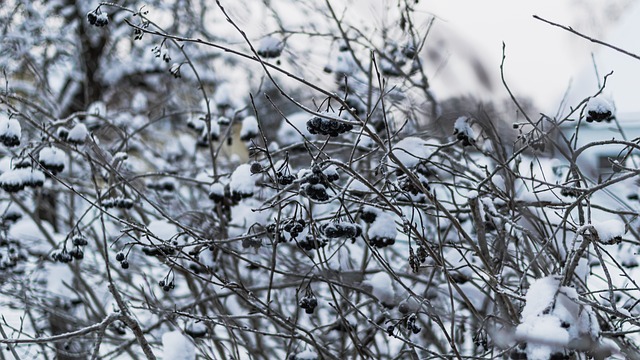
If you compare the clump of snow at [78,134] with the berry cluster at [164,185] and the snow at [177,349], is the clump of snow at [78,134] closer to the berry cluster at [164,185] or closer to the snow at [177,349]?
the berry cluster at [164,185]

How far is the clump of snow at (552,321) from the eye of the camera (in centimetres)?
182

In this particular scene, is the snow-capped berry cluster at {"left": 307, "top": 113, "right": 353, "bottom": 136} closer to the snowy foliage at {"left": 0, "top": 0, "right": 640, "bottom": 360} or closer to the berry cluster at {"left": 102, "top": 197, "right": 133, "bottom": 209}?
the snowy foliage at {"left": 0, "top": 0, "right": 640, "bottom": 360}

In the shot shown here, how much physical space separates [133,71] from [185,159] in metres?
2.65

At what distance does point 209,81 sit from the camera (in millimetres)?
9000

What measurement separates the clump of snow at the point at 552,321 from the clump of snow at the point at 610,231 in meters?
0.35

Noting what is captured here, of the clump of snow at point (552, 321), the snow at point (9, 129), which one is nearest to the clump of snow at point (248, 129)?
the snow at point (9, 129)

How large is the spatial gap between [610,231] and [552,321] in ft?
2.15

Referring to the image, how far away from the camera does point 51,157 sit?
3785mm

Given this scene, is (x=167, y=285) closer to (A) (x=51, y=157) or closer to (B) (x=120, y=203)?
(B) (x=120, y=203)

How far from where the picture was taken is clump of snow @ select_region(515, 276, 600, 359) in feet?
5.96

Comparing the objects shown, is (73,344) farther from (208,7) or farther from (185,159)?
(208,7)

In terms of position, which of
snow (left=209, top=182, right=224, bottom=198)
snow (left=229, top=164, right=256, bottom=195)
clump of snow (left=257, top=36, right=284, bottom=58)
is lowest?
snow (left=229, top=164, right=256, bottom=195)

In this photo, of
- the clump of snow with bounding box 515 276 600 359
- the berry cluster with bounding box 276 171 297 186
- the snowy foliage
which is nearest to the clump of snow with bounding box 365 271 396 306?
the snowy foliage

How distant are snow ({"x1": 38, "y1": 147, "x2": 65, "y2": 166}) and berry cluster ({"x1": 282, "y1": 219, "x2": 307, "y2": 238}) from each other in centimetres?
158
